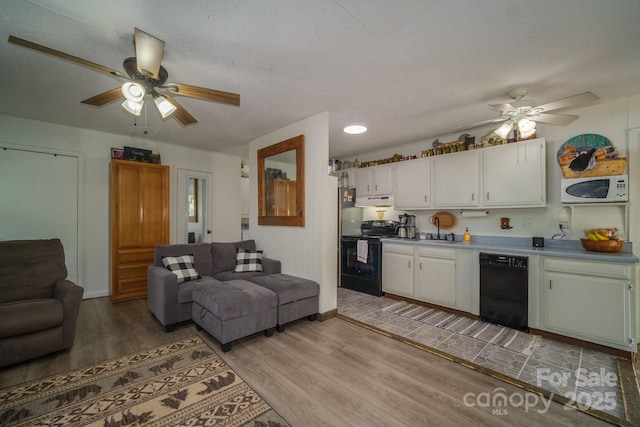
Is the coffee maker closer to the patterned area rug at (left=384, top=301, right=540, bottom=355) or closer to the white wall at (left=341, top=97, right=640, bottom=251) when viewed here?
the white wall at (left=341, top=97, right=640, bottom=251)

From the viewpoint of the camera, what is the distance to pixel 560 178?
10.3 ft

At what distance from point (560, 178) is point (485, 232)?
105 cm

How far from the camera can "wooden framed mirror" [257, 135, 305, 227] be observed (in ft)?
11.6

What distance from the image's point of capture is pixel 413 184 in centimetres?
420

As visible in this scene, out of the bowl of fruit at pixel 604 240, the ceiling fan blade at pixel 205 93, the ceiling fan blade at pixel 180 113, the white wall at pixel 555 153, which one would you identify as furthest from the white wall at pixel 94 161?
the bowl of fruit at pixel 604 240

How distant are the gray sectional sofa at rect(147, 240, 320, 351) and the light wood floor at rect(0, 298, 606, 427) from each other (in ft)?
0.58

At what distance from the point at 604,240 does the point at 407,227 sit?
2229 mm

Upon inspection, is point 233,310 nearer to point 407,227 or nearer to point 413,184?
point 407,227

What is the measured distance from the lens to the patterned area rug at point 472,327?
8.79 ft

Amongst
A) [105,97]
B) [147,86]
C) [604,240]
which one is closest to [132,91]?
[147,86]

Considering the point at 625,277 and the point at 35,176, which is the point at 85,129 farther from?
the point at 625,277

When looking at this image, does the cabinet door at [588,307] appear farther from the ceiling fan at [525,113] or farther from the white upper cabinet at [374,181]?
the white upper cabinet at [374,181]

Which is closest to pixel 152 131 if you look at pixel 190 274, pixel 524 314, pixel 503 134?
pixel 190 274

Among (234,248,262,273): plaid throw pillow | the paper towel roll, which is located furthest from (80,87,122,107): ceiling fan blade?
the paper towel roll
